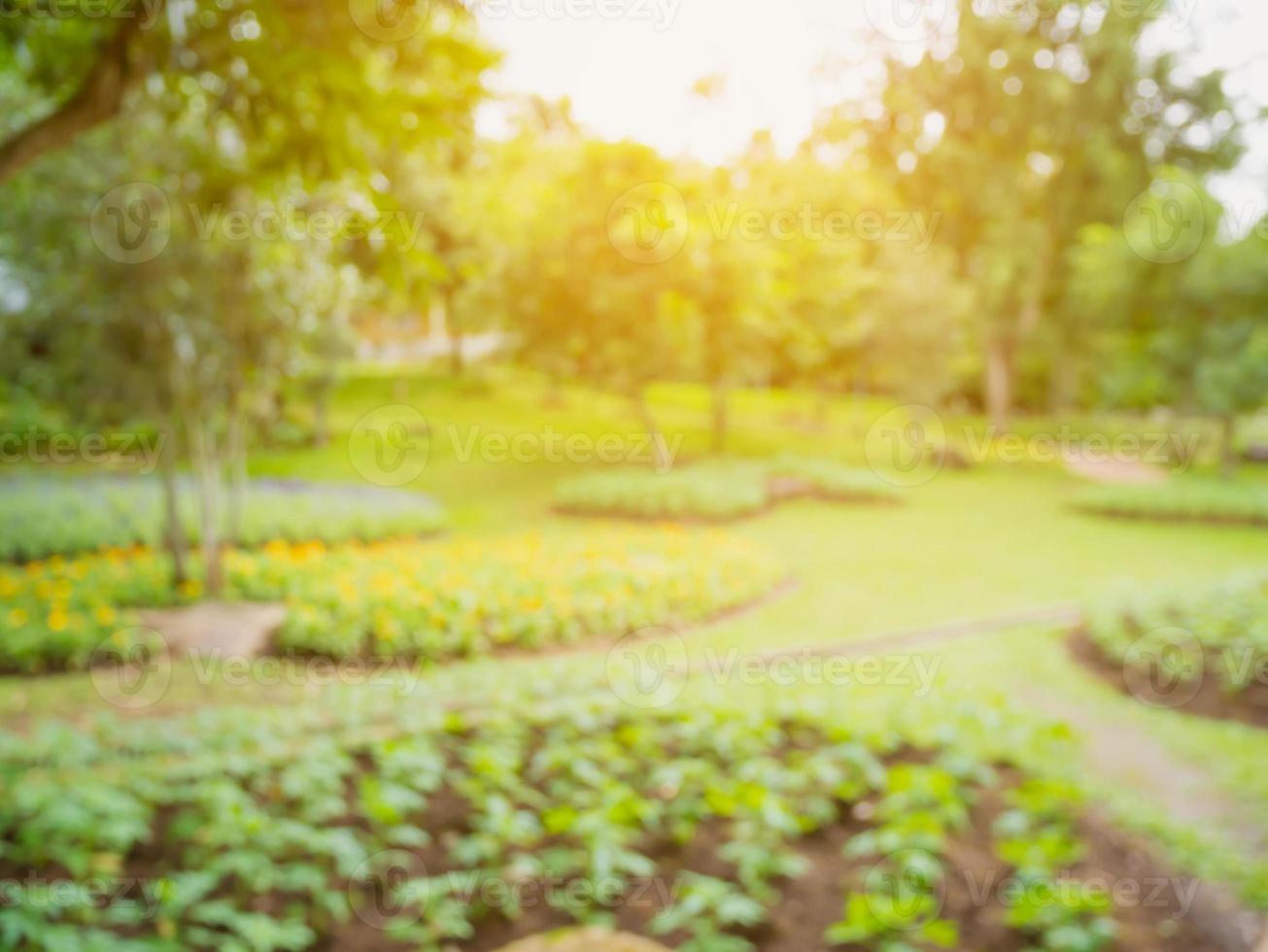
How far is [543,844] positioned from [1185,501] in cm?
330

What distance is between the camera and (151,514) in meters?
3.42

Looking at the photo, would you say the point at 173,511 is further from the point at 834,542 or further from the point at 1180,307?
the point at 1180,307

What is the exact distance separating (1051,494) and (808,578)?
1.26 m

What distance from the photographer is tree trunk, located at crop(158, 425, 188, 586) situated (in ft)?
10.4

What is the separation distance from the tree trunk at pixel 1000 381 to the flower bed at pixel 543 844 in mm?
2386

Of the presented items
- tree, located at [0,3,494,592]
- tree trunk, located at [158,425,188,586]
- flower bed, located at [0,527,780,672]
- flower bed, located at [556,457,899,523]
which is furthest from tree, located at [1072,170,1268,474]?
tree trunk, located at [158,425,188,586]

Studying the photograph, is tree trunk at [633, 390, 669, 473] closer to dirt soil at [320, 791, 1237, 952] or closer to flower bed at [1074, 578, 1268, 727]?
flower bed at [1074, 578, 1268, 727]

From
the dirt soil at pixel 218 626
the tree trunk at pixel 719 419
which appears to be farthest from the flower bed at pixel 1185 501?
the dirt soil at pixel 218 626

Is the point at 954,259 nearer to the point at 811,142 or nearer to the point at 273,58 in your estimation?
the point at 811,142

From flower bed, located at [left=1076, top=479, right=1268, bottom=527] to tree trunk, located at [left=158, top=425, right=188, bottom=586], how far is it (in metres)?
3.85

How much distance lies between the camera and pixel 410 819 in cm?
177

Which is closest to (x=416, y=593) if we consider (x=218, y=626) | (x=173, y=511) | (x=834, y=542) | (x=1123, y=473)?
(x=218, y=626)

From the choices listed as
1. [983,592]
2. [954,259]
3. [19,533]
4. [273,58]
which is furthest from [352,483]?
[954,259]

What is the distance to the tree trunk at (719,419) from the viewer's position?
4109 millimetres
